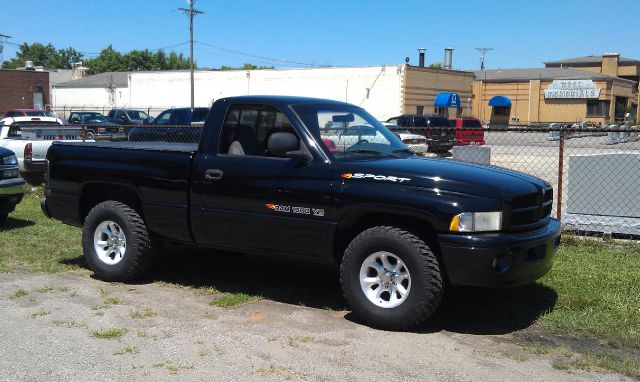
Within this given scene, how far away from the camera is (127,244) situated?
6.86 m

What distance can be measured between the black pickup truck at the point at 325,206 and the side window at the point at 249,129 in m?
0.01

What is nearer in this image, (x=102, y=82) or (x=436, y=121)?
(x=436, y=121)

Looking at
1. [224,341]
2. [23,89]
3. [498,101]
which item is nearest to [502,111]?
[498,101]

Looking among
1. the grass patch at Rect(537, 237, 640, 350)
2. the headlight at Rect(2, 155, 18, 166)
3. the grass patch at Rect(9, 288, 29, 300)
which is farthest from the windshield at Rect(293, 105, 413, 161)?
the headlight at Rect(2, 155, 18, 166)

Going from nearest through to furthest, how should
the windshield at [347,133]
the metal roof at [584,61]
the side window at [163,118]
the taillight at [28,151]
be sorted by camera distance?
1. the windshield at [347,133]
2. the taillight at [28,151]
3. the side window at [163,118]
4. the metal roof at [584,61]

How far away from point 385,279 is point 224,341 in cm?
141

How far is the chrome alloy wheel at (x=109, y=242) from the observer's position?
7.02m

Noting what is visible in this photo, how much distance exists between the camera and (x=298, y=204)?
5.80 meters

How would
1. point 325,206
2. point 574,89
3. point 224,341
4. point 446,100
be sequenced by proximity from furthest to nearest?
point 574,89
point 446,100
point 325,206
point 224,341

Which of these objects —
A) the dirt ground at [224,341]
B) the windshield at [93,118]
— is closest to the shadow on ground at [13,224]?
the dirt ground at [224,341]

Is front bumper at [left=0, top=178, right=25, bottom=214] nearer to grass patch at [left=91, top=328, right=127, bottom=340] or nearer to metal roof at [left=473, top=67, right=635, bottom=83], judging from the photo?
grass patch at [left=91, top=328, right=127, bottom=340]

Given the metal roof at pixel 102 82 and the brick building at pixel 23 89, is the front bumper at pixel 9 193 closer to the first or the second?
the metal roof at pixel 102 82

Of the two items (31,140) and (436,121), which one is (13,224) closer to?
(31,140)

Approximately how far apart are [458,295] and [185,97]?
51316mm
